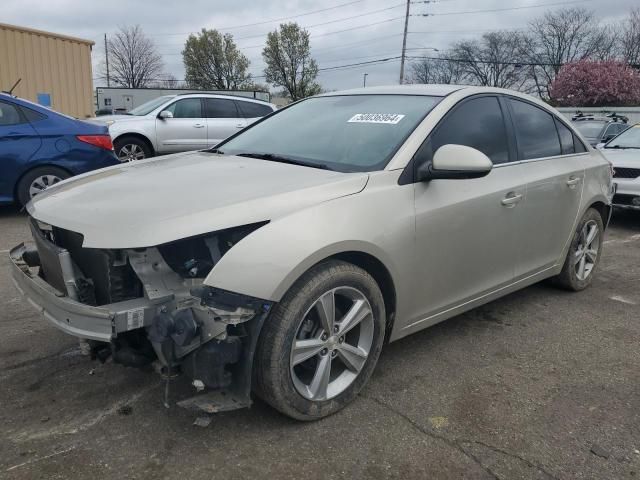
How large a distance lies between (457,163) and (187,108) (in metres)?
9.54

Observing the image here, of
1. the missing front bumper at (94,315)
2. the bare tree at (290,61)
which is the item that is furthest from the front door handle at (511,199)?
the bare tree at (290,61)

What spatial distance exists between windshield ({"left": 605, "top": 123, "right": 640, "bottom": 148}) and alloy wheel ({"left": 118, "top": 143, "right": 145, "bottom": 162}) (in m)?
8.36

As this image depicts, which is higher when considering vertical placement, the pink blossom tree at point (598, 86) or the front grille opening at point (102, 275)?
the pink blossom tree at point (598, 86)

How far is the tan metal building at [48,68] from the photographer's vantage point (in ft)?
38.7

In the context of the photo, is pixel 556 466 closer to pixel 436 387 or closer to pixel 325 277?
pixel 436 387

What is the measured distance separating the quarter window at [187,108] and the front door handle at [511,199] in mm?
9063

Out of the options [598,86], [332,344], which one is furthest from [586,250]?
[598,86]

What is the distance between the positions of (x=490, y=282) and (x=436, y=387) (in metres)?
0.87

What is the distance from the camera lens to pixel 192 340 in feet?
7.61

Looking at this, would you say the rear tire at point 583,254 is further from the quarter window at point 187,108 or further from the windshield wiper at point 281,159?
the quarter window at point 187,108

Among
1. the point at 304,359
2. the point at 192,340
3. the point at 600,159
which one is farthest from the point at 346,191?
the point at 600,159

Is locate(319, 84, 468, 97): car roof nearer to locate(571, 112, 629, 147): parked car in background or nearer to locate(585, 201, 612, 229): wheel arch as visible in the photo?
locate(585, 201, 612, 229): wheel arch

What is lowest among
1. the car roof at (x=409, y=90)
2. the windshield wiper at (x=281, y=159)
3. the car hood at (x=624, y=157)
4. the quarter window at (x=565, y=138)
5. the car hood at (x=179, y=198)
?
the car hood at (x=624, y=157)

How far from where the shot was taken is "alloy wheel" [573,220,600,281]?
4.68 m
